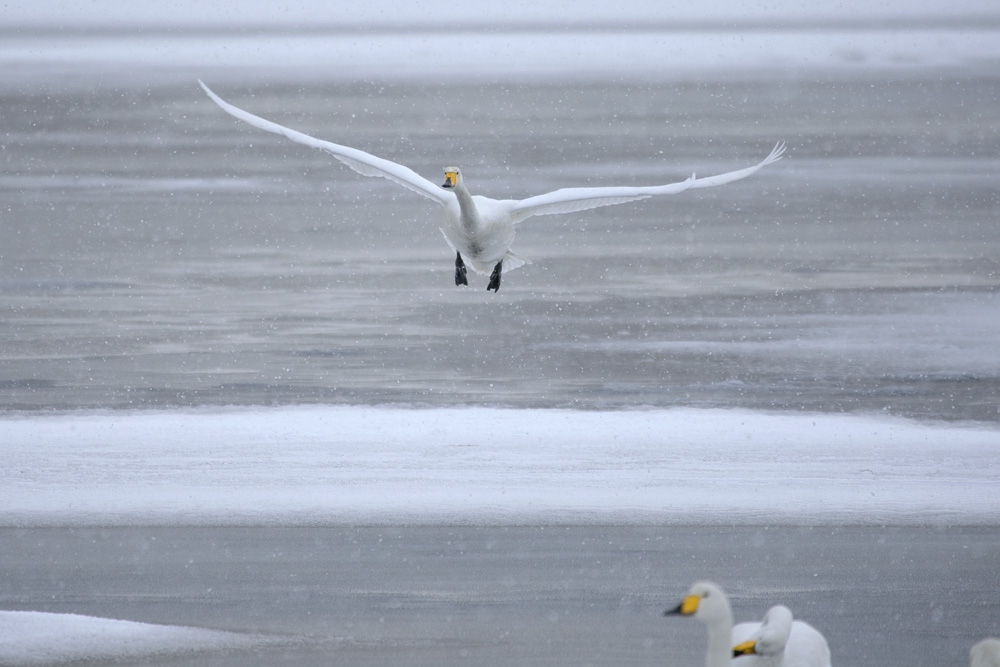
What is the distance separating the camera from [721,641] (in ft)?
12.1

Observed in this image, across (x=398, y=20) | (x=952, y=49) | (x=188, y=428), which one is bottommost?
(x=188, y=428)

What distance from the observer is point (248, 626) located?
186 inches


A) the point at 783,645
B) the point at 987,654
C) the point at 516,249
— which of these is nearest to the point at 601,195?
the point at 783,645

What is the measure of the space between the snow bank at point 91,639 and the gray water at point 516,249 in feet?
9.97

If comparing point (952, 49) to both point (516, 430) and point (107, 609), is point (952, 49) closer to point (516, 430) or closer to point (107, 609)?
point (516, 430)

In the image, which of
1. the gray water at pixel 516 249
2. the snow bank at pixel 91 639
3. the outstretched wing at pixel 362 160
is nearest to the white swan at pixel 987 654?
the snow bank at pixel 91 639

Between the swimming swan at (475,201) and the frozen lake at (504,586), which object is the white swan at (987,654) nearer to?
the frozen lake at (504,586)

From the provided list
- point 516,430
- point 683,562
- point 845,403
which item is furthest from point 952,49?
point 683,562

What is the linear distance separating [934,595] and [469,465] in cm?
235

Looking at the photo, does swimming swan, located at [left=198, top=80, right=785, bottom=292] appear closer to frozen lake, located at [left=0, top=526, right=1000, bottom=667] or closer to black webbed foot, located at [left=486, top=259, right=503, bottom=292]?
black webbed foot, located at [left=486, top=259, right=503, bottom=292]

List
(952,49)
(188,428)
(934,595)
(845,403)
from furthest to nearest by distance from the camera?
(952,49), (845,403), (188,428), (934,595)

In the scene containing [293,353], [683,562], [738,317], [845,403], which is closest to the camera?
[683,562]

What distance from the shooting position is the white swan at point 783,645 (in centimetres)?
377

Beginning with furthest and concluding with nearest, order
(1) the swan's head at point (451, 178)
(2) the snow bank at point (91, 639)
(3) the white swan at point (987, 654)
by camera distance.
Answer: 1. (1) the swan's head at point (451, 178)
2. (2) the snow bank at point (91, 639)
3. (3) the white swan at point (987, 654)
